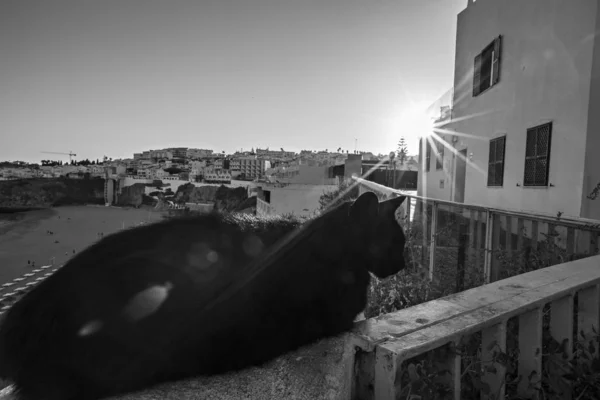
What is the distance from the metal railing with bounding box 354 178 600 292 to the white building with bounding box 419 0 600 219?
201 cm

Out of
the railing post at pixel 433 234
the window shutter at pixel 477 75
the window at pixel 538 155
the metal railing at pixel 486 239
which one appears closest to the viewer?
the metal railing at pixel 486 239

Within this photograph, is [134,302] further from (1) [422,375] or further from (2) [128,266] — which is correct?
(1) [422,375]

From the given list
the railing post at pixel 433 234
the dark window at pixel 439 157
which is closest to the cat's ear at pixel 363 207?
the railing post at pixel 433 234

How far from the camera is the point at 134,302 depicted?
1442mm

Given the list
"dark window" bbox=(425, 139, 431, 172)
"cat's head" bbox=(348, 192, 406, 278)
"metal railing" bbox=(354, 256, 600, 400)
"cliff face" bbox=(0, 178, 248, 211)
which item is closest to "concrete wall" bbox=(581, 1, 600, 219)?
"metal railing" bbox=(354, 256, 600, 400)

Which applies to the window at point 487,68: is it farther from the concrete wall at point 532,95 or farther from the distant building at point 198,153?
the distant building at point 198,153

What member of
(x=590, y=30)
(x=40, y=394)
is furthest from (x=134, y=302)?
(x=590, y=30)

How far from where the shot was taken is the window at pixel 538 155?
5.20 m

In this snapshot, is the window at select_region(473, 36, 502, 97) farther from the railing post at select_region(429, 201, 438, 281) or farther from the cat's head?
the cat's head

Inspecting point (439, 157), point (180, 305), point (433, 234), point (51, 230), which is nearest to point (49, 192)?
point (51, 230)

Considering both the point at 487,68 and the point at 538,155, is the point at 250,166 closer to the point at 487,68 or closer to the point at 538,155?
the point at 487,68

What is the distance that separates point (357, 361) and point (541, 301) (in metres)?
0.80

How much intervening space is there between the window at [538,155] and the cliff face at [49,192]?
78499 millimetres

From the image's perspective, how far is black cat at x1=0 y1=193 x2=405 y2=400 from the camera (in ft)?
4.22
